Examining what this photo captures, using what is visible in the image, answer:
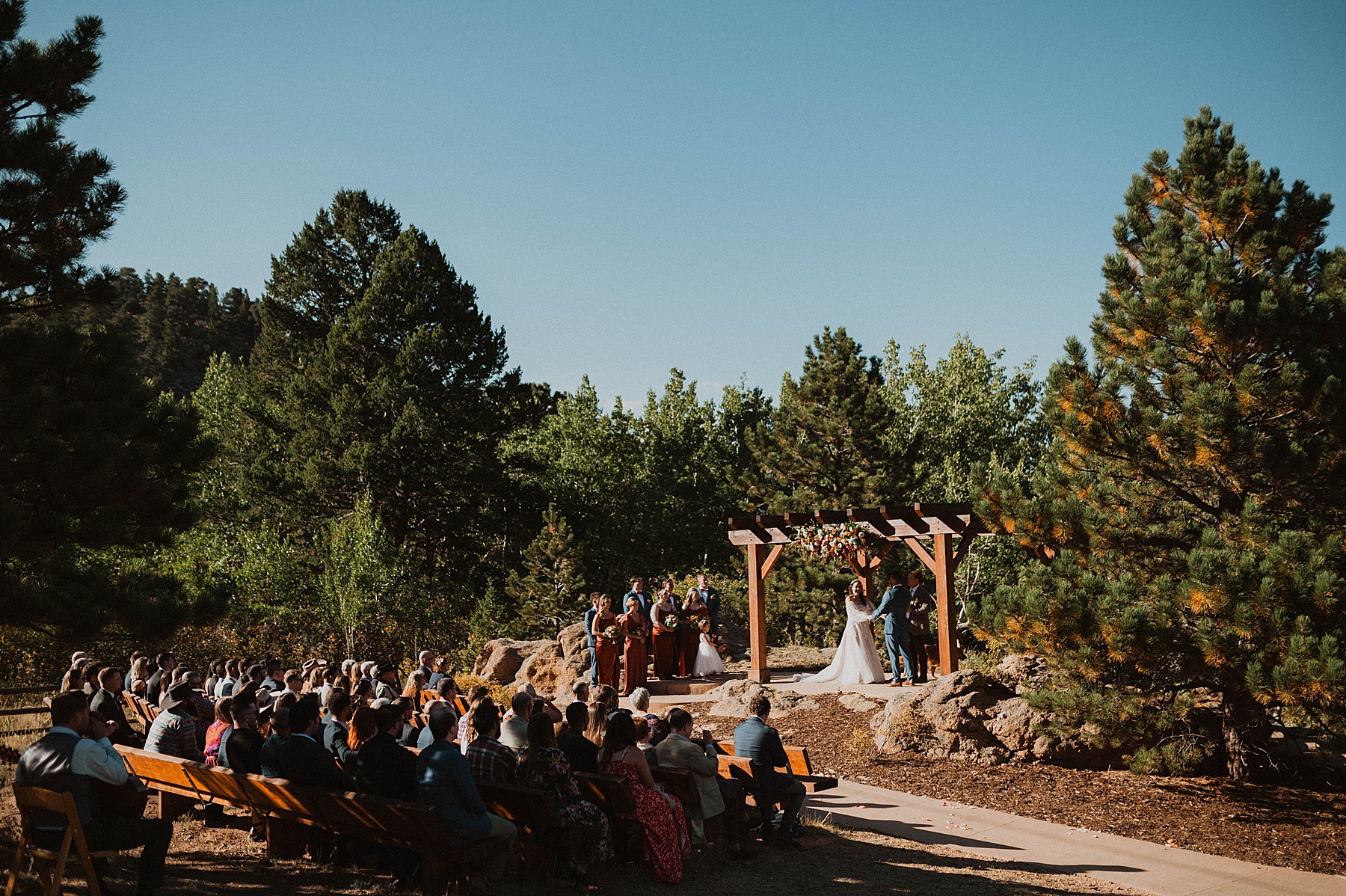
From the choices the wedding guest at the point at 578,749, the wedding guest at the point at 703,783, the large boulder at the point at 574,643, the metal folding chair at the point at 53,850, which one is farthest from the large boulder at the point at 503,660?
the metal folding chair at the point at 53,850

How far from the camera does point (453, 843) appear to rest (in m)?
5.62

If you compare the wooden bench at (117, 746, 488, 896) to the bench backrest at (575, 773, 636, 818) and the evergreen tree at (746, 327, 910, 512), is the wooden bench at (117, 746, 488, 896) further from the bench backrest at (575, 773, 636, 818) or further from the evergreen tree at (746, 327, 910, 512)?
the evergreen tree at (746, 327, 910, 512)

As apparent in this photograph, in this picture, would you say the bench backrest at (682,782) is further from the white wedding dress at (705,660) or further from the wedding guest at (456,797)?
the white wedding dress at (705,660)

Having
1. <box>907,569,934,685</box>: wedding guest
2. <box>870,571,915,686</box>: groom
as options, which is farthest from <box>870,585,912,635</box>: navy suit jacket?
<box>907,569,934,685</box>: wedding guest

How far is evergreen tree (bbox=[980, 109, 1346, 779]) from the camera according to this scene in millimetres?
8875

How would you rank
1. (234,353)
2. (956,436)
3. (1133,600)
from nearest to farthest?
(1133,600), (956,436), (234,353)

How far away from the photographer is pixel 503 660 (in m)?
18.2

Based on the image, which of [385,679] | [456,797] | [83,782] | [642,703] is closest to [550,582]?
[385,679]

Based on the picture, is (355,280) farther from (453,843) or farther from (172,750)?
(453,843)

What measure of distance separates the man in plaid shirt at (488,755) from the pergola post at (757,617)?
1059 centimetres

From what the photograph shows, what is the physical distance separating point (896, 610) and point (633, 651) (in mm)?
4389

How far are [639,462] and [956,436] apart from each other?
46.1 ft

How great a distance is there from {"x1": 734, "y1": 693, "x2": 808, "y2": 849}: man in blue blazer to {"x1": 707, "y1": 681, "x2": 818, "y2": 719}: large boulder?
573 centimetres

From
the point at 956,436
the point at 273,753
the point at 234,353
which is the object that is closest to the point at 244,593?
the point at 273,753
